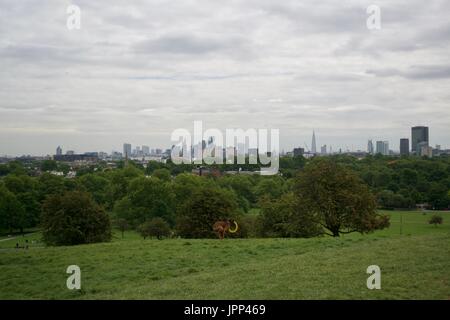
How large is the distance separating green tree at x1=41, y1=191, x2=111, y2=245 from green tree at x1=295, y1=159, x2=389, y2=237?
50.7 ft

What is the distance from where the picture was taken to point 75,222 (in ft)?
113

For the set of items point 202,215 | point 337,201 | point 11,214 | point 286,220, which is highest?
point 337,201

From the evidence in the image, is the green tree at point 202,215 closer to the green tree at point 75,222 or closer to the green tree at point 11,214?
the green tree at point 75,222

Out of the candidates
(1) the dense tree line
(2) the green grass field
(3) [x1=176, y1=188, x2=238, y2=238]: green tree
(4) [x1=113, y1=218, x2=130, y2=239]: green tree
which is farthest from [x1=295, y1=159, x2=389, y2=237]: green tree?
(4) [x1=113, y1=218, x2=130, y2=239]: green tree

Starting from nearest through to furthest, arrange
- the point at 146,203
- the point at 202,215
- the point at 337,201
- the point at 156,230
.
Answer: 1. the point at 337,201
2. the point at 202,215
3. the point at 156,230
4. the point at 146,203

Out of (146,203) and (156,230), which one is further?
(146,203)

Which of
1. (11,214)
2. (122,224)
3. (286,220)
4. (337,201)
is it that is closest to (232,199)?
(286,220)

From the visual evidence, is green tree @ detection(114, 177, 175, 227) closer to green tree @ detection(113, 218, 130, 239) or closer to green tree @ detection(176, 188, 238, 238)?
green tree @ detection(113, 218, 130, 239)

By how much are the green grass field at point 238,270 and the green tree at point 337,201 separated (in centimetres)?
940

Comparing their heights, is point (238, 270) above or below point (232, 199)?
above

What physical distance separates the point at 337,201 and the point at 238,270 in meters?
18.2

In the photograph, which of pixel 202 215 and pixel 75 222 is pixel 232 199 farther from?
pixel 75 222
